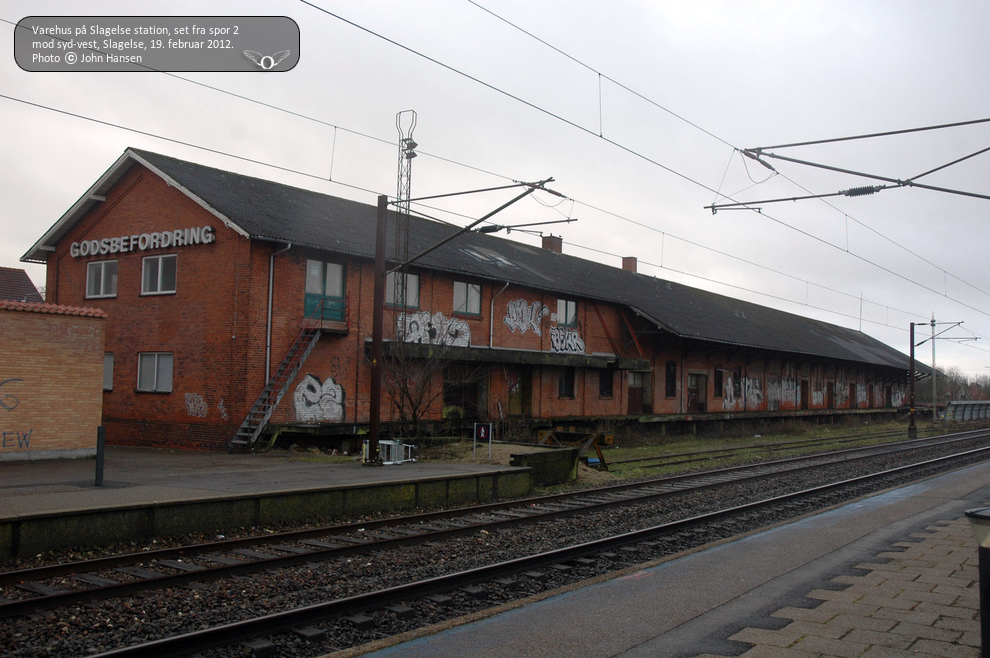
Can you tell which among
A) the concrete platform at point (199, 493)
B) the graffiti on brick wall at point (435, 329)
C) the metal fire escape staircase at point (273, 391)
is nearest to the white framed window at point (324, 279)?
the metal fire escape staircase at point (273, 391)

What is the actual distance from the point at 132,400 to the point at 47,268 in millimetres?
6533

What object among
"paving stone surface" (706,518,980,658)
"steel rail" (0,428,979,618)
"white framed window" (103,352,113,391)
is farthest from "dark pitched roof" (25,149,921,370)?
"paving stone surface" (706,518,980,658)

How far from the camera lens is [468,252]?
28.4m

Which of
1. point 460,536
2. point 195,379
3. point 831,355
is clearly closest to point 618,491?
point 460,536

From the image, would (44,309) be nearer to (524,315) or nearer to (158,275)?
(158,275)

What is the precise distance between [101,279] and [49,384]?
28.0 ft

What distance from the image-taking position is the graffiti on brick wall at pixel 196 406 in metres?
20.9

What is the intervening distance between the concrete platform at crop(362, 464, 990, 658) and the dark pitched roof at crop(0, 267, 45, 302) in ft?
115

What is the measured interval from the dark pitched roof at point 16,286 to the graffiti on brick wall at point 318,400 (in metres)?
20.9

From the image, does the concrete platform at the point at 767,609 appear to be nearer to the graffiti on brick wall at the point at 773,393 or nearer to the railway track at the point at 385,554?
the railway track at the point at 385,554

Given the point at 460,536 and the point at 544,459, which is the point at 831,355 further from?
the point at 460,536

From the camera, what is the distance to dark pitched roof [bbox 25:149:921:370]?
21.7 m

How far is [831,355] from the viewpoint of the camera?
1902 inches

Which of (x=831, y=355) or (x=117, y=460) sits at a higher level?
(x=831, y=355)
